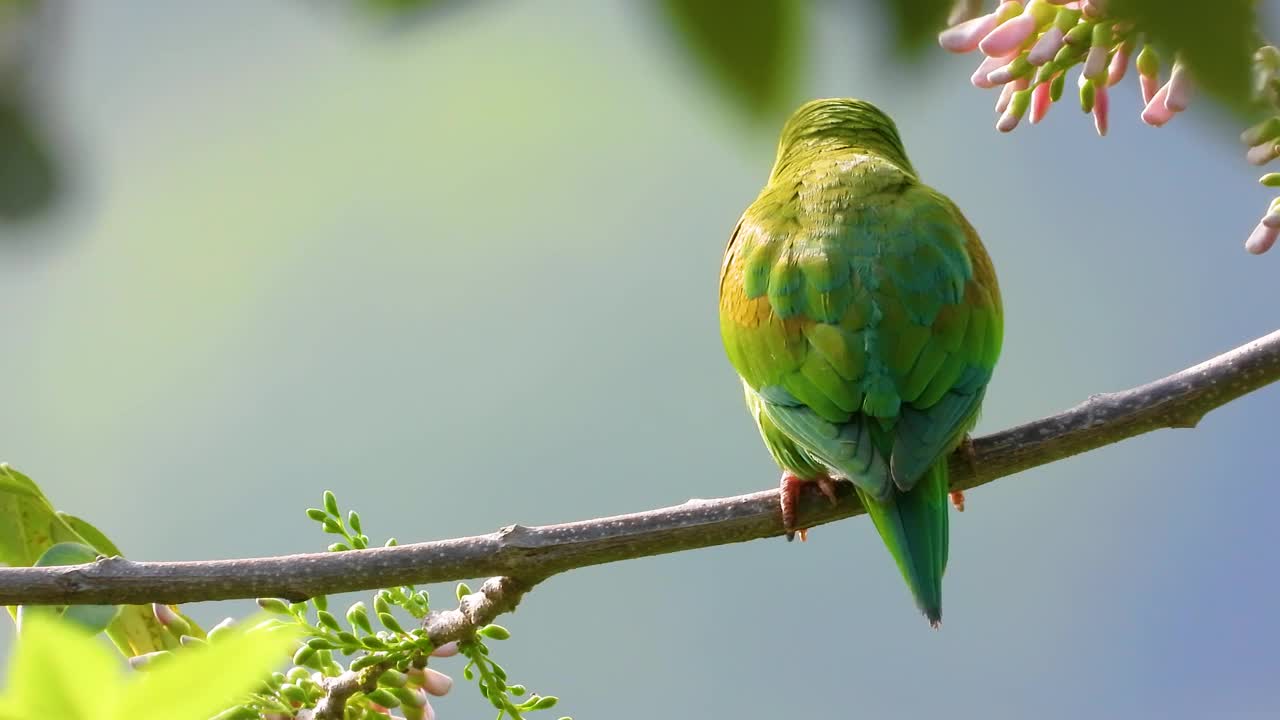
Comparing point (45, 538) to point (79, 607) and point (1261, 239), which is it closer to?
point (79, 607)

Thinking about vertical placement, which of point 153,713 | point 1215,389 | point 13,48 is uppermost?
point 13,48

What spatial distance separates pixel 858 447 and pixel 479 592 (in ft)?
2.45

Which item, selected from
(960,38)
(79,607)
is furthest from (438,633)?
(960,38)

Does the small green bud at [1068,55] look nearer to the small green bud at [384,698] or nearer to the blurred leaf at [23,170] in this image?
the small green bud at [384,698]

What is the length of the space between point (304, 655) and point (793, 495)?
0.93m

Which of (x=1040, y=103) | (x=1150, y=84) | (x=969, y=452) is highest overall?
(x=1150, y=84)

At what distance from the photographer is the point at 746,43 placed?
40 centimetres

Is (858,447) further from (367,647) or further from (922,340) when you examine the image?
(367,647)

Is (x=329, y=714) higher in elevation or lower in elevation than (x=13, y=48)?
lower

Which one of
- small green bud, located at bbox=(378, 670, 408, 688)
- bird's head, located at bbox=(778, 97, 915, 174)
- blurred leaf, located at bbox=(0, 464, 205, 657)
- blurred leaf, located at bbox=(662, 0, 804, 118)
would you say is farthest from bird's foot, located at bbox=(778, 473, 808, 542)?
blurred leaf, located at bbox=(662, 0, 804, 118)

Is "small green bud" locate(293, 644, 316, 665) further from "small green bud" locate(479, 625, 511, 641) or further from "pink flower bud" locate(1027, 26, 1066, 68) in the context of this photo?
"pink flower bud" locate(1027, 26, 1066, 68)

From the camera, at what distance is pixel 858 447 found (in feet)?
7.47

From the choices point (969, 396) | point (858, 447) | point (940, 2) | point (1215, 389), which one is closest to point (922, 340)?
point (969, 396)

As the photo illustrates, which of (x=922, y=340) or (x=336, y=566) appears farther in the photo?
(x=922, y=340)
